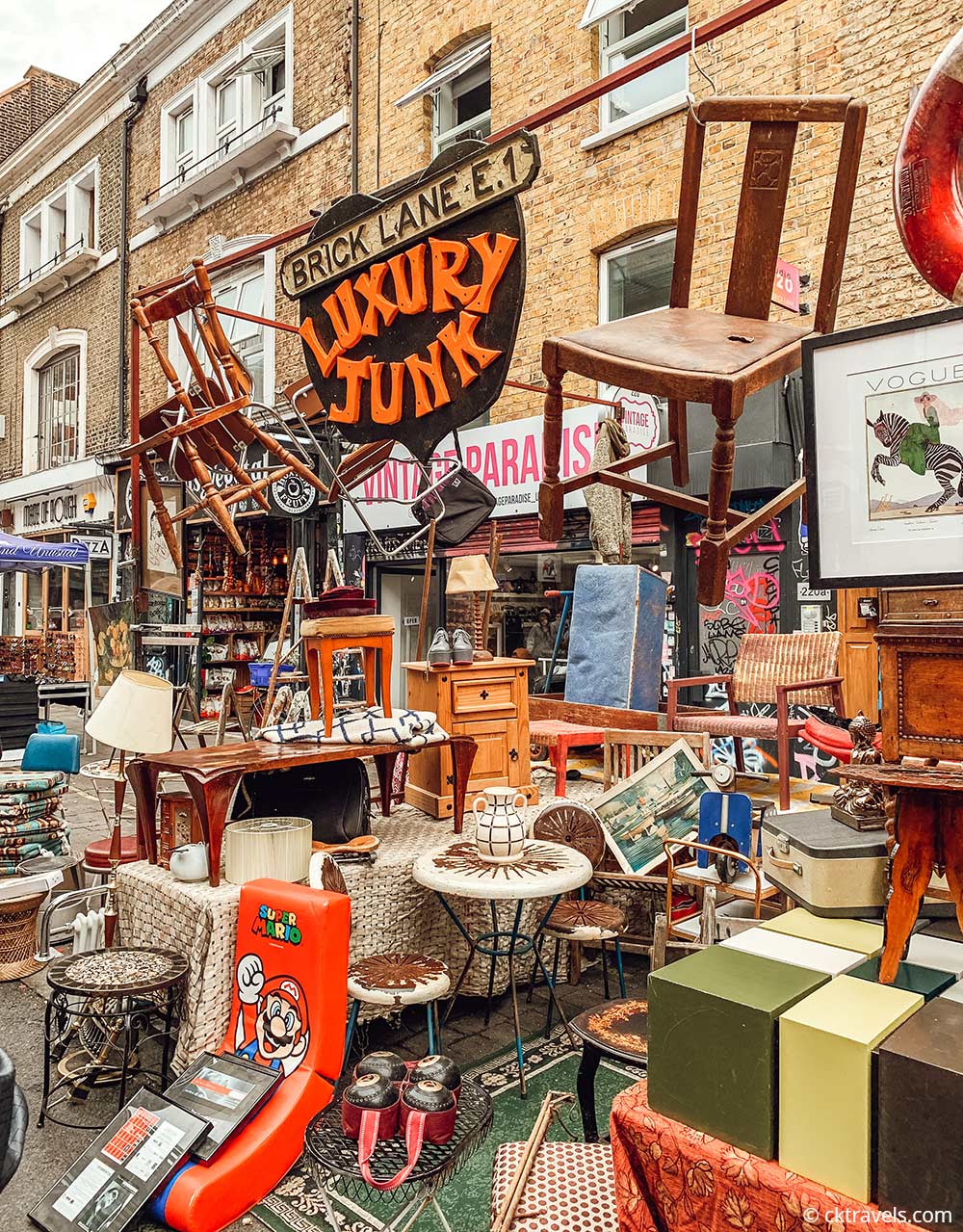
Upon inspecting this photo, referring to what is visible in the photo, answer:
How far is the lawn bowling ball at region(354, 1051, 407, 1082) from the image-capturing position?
8.13 feet

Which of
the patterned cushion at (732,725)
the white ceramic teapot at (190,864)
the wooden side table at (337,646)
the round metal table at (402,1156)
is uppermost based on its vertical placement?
the wooden side table at (337,646)

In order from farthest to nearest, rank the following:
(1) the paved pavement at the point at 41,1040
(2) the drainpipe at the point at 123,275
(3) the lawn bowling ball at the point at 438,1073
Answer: (2) the drainpipe at the point at 123,275 < (1) the paved pavement at the point at 41,1040 < (3) the lawn bowling ball at the point at 438,1073

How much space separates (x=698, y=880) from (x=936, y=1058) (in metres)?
2.47

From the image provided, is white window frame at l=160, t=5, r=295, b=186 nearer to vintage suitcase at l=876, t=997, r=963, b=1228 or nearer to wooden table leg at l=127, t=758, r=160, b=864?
wooden table leg at l=127, t=758, r=160, b=864

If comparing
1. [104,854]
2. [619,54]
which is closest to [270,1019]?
[104,854]

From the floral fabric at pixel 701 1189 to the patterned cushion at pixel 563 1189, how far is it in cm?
33

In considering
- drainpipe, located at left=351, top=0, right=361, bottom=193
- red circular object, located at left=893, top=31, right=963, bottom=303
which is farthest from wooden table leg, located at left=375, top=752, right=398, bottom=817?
drainpipe, located at left=351, top=0, right=361, bottom=193

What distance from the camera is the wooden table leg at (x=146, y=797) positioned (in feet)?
13.3

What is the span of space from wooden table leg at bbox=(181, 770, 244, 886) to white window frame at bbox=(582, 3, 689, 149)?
7.22 meters

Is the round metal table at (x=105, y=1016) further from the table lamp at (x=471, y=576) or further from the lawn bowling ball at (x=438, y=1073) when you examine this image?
the table lamp at (x=471, y=576)

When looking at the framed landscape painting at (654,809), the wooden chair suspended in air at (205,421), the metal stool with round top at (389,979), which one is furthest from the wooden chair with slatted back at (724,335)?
the framed landscape painting at (654,809)

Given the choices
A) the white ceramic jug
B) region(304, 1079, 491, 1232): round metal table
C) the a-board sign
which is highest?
the a-board sign

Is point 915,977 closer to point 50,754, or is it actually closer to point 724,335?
point 724,335

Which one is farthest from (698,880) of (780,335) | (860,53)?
(860,53)
